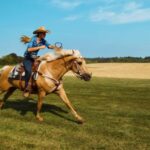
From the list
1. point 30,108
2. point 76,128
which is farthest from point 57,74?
point 30,108

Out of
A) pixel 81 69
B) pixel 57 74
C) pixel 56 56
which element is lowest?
pixel 57 74

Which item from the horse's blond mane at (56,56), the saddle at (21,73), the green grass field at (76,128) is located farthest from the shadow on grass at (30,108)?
the horse's blond mane at (56,56)

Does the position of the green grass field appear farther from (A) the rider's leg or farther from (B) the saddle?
(B) the saddle

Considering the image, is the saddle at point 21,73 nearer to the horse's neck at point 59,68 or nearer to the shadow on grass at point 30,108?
the horse's neck at point 59,68

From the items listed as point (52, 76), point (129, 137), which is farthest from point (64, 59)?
point (129, 137)

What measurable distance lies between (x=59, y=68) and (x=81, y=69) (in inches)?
34.5

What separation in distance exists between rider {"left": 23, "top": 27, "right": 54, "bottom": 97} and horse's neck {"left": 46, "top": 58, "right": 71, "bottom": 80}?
2.10 ft

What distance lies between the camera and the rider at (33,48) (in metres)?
14.4

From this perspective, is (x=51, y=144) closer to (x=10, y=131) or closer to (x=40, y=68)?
(x=10, y=131)

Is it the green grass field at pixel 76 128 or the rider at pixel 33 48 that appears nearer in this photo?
the green grass field at pixel 76 128

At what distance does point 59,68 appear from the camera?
14312 mm

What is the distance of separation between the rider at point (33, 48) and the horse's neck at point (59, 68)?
64cm

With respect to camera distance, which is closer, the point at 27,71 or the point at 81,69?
the point at 81,69

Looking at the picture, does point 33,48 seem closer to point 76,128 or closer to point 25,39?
point 25,39
